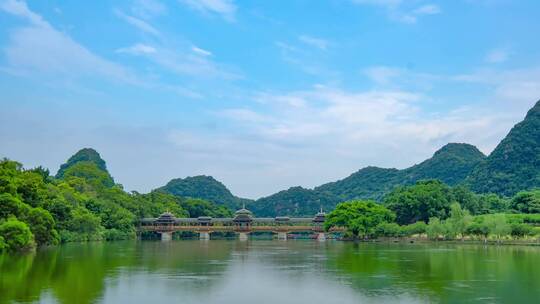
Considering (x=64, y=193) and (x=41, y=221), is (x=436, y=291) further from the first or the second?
(x=64, y=193)

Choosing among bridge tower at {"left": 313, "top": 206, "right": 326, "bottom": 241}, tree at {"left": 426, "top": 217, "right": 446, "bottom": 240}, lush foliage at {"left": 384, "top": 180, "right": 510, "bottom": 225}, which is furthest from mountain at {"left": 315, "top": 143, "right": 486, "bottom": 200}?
tree at {"left": 426, "top": 217, "right": 446, "bottom": 240}

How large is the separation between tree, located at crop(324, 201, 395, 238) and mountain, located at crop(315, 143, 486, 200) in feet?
261

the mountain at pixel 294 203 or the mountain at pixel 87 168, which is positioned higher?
the mountain at pixel 87 168

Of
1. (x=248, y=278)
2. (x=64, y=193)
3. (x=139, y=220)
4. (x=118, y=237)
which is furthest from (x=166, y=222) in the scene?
(x=248, y=278)

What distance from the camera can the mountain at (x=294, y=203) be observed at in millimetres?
142125

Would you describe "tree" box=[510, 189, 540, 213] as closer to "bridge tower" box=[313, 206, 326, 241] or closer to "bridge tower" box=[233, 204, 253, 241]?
"bridge tower" box=[313, 206, 326, 241]

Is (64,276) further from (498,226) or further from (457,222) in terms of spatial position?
(457,222)

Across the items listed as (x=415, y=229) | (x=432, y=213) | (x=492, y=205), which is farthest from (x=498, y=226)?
(x=492, y=205)

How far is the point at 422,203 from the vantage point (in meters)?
67.5

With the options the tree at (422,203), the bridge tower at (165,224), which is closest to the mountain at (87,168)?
the bridge tower at (165,224)

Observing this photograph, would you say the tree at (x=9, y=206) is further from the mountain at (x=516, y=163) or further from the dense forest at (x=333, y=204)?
the mountain at (x=516, y=163)

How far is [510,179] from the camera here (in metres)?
99.9

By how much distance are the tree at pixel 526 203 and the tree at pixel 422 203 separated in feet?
25.2

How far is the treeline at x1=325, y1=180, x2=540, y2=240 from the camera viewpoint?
56.6m
